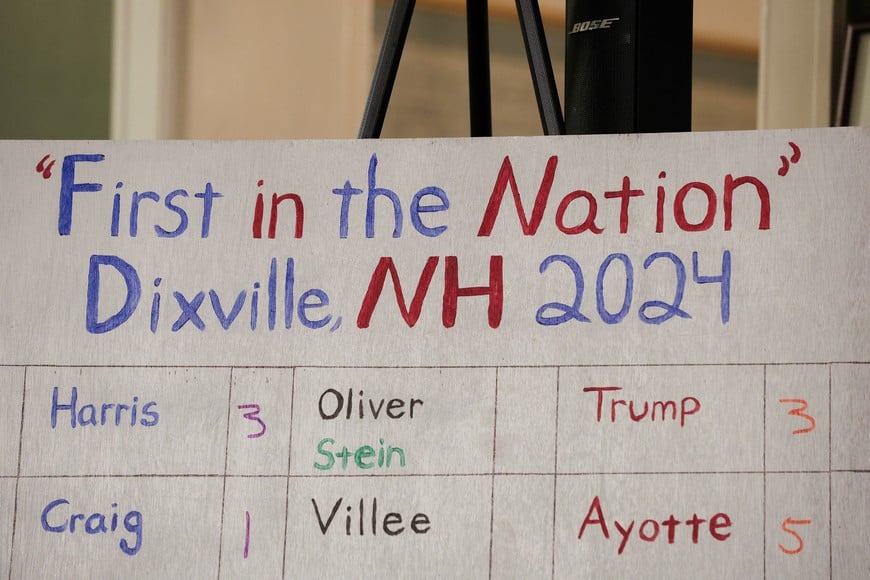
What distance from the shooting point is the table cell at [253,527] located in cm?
98

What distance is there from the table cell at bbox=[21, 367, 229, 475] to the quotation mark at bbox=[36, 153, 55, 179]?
199 millimetres

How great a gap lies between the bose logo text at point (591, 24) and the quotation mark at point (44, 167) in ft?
1.84

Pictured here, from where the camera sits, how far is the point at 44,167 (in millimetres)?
1049

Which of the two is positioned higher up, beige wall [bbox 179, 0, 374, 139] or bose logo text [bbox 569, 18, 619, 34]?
beige wall [bbox 179, 0, 374, 139]

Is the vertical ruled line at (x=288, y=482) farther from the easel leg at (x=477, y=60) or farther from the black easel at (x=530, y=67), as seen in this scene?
the easel leg at (x=477, y=60)

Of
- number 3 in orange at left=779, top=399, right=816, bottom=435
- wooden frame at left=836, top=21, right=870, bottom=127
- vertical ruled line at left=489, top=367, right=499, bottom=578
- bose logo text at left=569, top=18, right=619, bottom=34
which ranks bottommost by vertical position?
vertical ruled line at left=489, top=367, right=499, bottom=578

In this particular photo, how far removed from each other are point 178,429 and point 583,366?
38 cm

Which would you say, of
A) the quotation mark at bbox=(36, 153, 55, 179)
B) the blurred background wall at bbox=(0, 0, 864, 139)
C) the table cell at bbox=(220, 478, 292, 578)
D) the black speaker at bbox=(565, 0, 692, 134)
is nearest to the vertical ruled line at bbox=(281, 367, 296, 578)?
the table cell at bbox=(220, 478, 292, 578)

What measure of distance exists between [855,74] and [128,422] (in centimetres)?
195

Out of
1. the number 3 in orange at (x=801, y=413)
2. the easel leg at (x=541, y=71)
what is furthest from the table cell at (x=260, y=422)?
the number 3 in orange at (x=801, y=413)

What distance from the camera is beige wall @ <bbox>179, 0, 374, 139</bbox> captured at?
8.69 feet

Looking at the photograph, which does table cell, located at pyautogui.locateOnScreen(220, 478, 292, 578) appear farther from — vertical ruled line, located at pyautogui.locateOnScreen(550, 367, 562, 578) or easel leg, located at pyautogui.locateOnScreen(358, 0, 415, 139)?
easel leg, located at pyautogui.locateOnScreen(358, 0, 415, 139)

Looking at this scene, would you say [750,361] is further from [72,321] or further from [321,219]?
[72,321]

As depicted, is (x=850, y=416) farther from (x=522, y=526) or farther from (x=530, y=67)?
(x=530, y=67)
